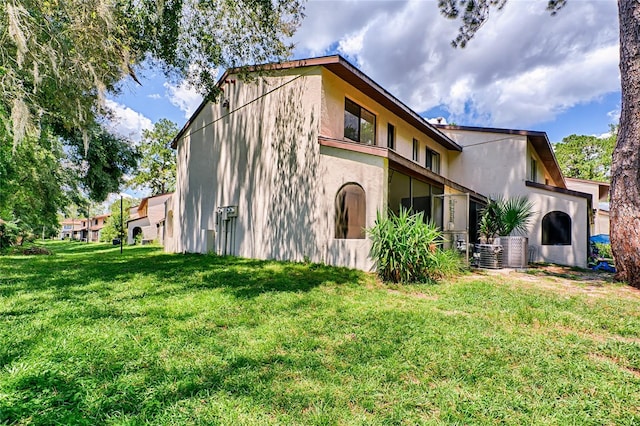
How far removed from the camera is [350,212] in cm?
842

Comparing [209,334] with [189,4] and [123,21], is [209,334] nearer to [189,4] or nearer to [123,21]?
[123,21]

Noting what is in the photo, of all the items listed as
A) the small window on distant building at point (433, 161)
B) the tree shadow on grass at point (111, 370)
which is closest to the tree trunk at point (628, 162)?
the small window on distant building at point (433, 161)

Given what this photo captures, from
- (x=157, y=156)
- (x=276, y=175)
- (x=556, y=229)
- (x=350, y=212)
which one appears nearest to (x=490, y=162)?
(x=556, y=229)

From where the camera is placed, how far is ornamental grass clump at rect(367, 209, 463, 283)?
6.38 meters

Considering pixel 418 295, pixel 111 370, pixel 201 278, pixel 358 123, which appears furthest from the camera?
pixel 358 123

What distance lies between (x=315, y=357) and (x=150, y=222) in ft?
99.2

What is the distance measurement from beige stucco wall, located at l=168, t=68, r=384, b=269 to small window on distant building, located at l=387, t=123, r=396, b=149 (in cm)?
368

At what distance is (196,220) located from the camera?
1364 cm

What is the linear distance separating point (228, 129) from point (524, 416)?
12317 mm

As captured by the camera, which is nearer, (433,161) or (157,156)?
(433,161)

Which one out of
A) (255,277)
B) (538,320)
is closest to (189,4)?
(255,277)

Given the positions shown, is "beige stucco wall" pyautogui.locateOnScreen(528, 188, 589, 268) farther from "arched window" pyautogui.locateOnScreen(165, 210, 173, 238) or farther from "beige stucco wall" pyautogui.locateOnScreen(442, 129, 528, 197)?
"arched window" pyautogui.locateOnScreen(165, 210, 173, 238)

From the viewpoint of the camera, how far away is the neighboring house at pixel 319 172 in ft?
27.6

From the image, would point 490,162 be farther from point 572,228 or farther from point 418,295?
point 418,295
